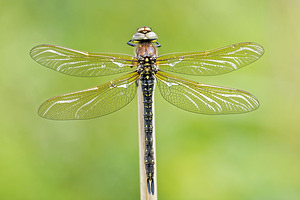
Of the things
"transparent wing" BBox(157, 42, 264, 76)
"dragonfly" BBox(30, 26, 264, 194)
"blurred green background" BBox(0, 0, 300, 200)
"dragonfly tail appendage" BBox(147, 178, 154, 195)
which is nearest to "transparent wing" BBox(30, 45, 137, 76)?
"dragonfly" BBox(30, 26, 264, 194)

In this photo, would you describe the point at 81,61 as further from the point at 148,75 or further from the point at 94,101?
the point at 148,75

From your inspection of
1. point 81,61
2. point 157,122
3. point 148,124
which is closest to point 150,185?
point 148,124

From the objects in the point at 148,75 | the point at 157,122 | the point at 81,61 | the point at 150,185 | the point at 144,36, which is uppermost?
the point at 144,36

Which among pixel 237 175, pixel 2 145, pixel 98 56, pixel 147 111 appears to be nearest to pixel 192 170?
pixel 237 175

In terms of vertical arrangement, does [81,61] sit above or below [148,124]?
above

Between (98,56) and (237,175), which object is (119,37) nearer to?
(98,56)

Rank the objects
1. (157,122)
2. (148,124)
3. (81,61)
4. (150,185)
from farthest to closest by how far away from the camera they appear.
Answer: (157,122)
(81,61)
(148,124)
(150,185)

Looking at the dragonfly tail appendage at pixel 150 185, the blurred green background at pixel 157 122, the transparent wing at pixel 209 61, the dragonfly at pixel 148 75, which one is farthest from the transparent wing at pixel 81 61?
the blurred green background at pixel 157 122
